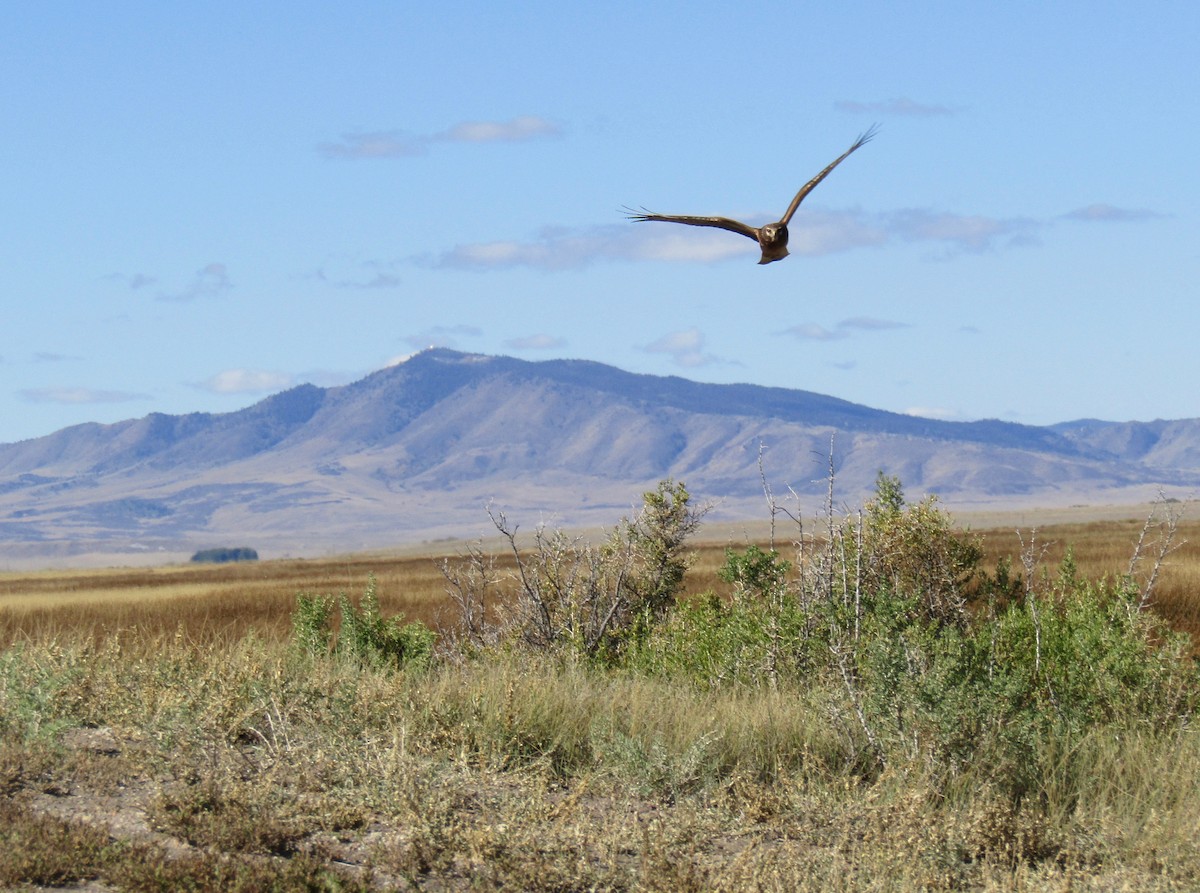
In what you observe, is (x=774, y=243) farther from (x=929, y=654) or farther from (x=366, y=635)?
(x=366, y=635)

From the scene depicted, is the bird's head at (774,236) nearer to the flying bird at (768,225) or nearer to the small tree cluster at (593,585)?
the flying bird at (768,225)

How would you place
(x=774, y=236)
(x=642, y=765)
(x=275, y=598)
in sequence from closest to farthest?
(x=774, y=236) → (x=642, y=765) → (x=275, y=598)

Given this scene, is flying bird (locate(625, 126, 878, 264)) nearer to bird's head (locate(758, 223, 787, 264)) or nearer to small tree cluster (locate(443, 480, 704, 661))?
bird's head (locate(758, 223, 787, 264))

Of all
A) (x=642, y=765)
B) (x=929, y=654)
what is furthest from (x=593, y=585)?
(x=642, y=765)

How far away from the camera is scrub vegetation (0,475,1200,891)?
7.87m

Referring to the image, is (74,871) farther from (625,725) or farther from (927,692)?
(927,692)

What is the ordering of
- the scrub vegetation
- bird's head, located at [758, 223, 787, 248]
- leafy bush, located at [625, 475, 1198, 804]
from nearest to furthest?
the scrub vegetation → bird's head, located at [758, 223, 787, 248] → leafy bush, located at [625, 475, 1198, 804]

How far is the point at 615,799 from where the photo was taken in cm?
906

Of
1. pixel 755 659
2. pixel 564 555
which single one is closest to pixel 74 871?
pixel 755 659

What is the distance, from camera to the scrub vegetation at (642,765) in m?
7.87

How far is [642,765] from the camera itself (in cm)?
934

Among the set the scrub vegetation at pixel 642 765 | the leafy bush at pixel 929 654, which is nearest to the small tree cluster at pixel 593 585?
the leafy bush at pixel 929 654

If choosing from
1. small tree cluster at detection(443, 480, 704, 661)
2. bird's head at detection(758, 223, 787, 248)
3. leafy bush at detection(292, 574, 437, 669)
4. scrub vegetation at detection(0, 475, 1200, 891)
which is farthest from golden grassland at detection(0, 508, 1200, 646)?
bird's head at detection(758, 223, 787, 248)

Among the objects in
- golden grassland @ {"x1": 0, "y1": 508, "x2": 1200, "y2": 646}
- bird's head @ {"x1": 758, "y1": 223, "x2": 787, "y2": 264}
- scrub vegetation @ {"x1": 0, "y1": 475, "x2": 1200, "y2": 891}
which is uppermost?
bird's head @ {"x1": 758, "y1": 223, "x2": 787, "y2": 264}
